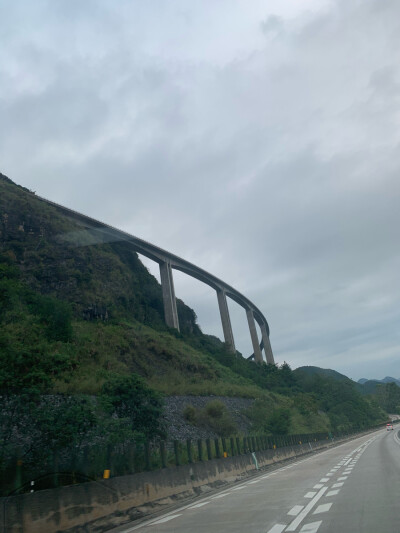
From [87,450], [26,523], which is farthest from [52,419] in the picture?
[26,523]

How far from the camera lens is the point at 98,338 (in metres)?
57.2

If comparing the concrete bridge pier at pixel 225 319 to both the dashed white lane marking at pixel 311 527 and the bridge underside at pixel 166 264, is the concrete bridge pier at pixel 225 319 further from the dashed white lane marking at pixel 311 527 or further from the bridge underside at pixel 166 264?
the dashed white lane marking at pixel 311 527

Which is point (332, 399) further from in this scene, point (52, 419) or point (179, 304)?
point (52, 419)

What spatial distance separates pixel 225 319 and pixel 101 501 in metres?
87.9

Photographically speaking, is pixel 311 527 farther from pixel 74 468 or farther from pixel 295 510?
pixel 74 468

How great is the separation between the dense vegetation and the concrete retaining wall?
3242 mm

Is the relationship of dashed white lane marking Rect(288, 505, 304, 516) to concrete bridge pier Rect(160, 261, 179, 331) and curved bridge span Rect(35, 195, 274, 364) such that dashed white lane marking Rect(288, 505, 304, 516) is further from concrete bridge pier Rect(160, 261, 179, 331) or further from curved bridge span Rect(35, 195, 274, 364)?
concrete bridge pier Rect(160, 261, 179, 331)

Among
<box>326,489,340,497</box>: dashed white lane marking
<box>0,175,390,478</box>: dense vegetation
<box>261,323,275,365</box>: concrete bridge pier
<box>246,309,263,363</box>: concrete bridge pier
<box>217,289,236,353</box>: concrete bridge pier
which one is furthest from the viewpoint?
<box>261,323,275,365</box>: concrete bridge pier

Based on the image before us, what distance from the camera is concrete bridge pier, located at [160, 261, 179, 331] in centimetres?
8200

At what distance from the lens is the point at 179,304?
347 ft

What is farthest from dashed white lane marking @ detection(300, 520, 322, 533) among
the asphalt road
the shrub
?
the shrub

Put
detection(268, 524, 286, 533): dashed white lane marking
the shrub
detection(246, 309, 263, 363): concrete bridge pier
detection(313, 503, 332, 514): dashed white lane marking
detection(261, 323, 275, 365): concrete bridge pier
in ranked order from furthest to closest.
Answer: detection(261, 323, 275, 365): concrete bridge pier
detection(246, 309, 263, 363): concrete bridge pier
the shrub
detection(313, 503, 332, 514): dashed white lane marking
detection(268, 524, 286, 533): dashed white lane marking

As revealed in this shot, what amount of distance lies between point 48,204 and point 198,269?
2800 centimetres

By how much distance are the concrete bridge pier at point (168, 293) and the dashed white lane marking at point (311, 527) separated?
241 ft
